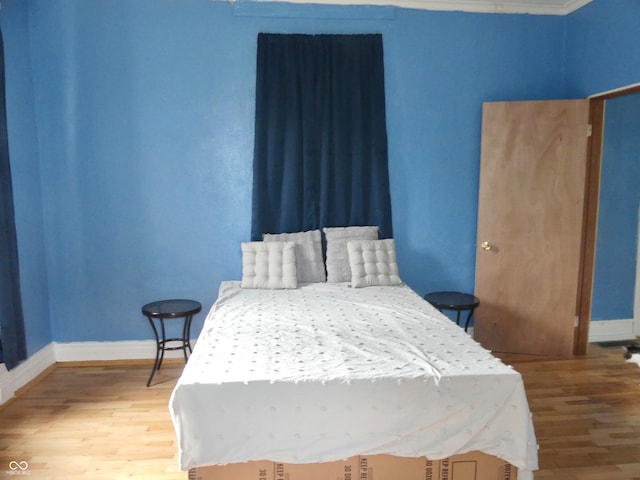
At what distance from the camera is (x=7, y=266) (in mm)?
2949

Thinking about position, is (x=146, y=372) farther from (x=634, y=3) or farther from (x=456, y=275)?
(x=634, y=3)

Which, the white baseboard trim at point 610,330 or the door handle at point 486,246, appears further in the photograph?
the white baseboard trim at point 610,330

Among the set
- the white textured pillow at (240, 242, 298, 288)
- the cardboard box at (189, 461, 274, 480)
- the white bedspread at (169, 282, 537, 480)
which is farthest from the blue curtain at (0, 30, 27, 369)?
the cardboard box at (189, 461, 274, 480)

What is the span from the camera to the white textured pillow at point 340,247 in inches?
142

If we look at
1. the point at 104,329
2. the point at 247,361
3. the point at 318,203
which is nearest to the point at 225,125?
the point at 318,203

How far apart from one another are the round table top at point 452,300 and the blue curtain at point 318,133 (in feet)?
2.31

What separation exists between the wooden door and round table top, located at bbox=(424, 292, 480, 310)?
0.31 metres

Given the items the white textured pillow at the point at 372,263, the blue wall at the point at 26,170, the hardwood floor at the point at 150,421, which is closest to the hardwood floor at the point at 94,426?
the hardwood floor at the point at 150,421

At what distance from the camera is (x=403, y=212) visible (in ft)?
12.7

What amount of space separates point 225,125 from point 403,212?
5.13ft

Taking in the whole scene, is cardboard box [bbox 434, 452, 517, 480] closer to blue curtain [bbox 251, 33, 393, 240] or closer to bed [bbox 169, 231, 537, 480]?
bed [bbox 169, 231, 537, 480]

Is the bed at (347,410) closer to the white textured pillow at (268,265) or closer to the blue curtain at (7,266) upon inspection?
the white textured pillow at (268,265)

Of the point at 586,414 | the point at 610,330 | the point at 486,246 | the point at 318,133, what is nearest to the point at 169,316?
the point at 318,133

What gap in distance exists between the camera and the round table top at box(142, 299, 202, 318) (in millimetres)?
3225
